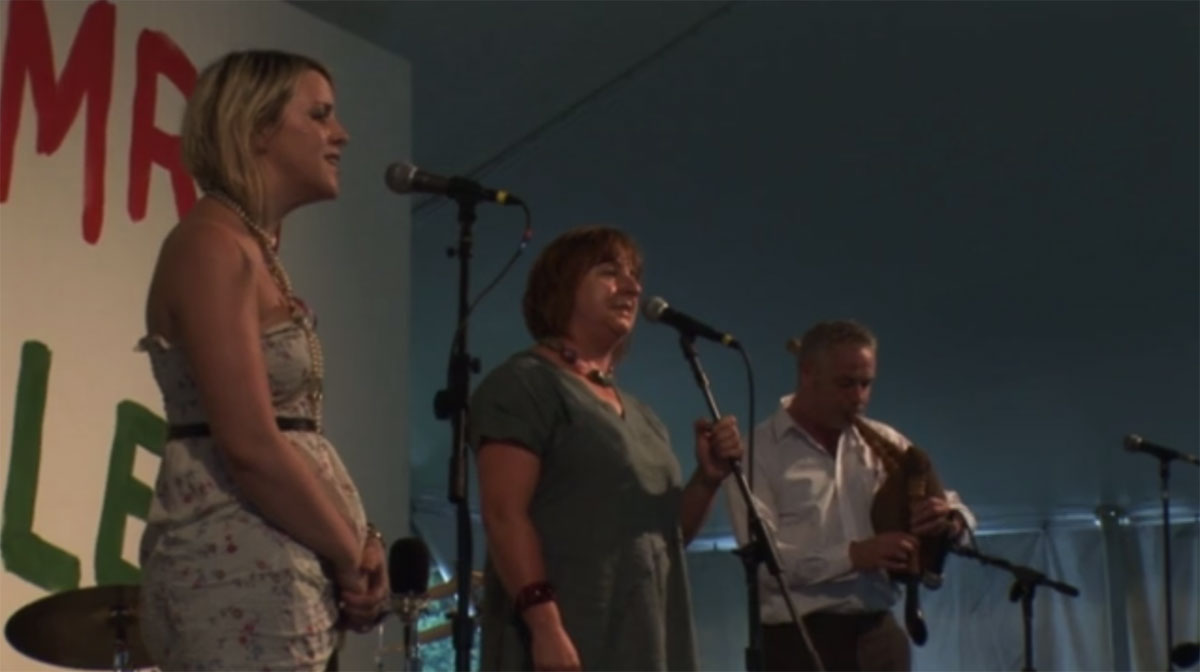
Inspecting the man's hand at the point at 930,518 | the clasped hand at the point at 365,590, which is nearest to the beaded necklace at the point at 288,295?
the clasped hand at the point at 365,590

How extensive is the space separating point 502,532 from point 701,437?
433 millimetres

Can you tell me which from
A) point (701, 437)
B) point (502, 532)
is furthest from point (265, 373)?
point (701, 437)

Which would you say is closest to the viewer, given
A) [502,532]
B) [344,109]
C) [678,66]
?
[502,532]

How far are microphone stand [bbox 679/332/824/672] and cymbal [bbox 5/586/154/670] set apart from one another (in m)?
1.05

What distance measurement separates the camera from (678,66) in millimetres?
5340

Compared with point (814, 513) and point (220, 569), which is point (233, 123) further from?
point (814, 513)

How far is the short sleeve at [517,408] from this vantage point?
2.66 meters

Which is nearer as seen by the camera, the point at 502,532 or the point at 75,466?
the point at 502,532

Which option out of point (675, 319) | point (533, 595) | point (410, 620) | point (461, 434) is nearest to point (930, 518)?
point (675, 319)

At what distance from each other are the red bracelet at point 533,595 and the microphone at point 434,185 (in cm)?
65

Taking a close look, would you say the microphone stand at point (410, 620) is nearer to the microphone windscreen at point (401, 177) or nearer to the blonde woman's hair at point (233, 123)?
the microphone windscreen at point (401, 177)

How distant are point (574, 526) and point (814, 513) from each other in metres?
1.15

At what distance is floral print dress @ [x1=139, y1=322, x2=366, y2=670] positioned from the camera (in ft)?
6.18

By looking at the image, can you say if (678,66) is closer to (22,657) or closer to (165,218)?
(165,218)
